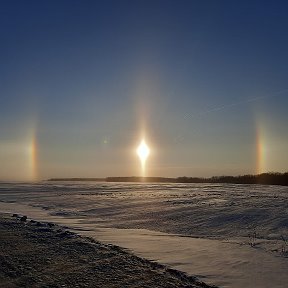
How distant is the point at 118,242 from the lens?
1126 cm

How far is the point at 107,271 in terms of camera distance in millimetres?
7965

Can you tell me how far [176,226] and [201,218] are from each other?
2026 millimetres

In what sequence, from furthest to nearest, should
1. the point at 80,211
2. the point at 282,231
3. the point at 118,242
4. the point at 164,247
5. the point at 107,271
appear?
the point at 80,211 → the point at 282,231 → the point at 118,242 → the point at 164,247 → the point at 107,271

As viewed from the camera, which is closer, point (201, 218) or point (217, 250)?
point (217, 250)

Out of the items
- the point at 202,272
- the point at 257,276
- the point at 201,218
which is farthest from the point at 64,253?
the point at 201,218

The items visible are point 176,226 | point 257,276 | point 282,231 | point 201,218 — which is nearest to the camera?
point 257,276

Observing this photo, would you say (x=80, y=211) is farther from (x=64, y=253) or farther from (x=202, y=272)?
(x=202, y=272)

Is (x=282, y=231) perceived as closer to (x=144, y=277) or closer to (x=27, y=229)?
(x=144, y=277)

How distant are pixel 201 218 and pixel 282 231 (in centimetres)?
437

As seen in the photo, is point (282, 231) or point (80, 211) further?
point (80, 211)

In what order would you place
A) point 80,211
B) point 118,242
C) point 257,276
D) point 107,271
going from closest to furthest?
point 257,276 < point 107,271 < point 118,242 < point 80,211

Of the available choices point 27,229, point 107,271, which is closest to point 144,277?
Answer: point 107,271

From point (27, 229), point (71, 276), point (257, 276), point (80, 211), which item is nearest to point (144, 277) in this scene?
point (71, 276)

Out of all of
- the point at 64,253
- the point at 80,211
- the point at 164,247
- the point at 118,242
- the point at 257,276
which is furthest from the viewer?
the point at 80,211
